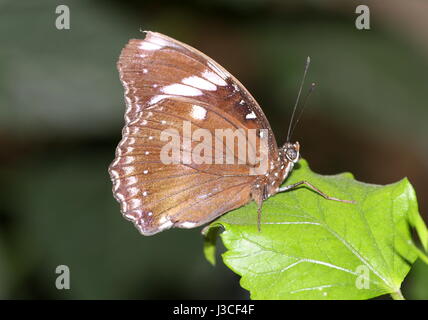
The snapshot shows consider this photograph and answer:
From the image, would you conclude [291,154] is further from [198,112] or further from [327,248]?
[327,248]

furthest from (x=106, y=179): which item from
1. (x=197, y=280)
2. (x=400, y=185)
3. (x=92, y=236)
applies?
(x=400, y=185)

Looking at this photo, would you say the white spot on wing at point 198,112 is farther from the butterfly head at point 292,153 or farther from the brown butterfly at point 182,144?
the butterfly head at point 292,153

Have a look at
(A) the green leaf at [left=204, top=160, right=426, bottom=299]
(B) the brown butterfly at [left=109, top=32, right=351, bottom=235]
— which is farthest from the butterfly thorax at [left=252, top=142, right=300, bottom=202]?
(A) the green leaf at [left=204, top=160, right=426, bottom=299]

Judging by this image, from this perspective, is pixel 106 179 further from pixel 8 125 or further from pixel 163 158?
pixel 163 158

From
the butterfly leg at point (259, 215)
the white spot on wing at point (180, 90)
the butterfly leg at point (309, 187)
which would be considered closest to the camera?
the butterfly leg at point (259, 215)

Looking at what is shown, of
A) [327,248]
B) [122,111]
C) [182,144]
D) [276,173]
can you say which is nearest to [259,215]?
[327,248]

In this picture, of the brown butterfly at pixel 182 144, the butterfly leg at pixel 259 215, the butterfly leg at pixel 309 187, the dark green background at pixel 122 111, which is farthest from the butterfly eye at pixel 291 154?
the dark green background at pixel 122 111

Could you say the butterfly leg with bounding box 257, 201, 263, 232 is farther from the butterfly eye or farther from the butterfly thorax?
the butterfly eye
